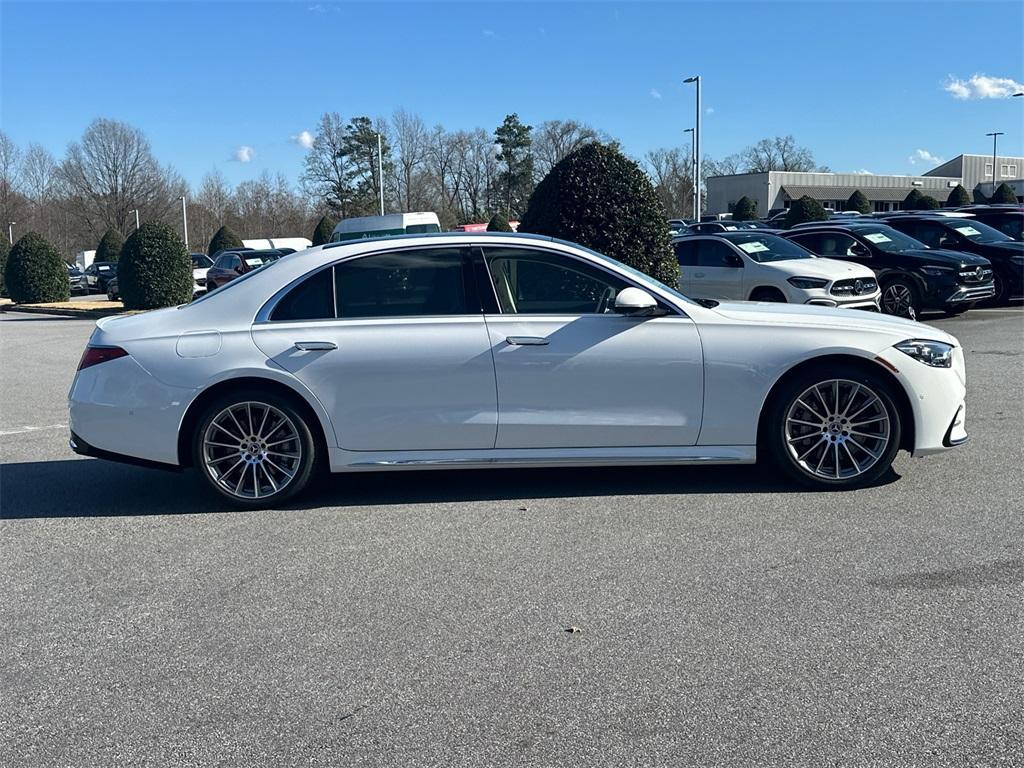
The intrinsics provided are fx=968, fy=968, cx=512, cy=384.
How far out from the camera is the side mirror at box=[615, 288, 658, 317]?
570cm

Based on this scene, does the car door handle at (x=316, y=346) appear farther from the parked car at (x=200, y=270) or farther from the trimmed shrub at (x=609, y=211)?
the parked car at (x=200, y=270)

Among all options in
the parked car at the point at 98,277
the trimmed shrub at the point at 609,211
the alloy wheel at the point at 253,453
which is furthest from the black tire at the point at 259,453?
the parked car at the point at 98,277

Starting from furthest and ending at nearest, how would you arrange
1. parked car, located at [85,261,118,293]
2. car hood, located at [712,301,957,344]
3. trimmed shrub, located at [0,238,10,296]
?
trimmed shrub, located at [0,238,10,296] < parked car, located at [85,261,118,293] < car hood, located at [712,301,957,344]

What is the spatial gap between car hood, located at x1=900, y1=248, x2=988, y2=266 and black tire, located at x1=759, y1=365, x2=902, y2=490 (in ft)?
36.4

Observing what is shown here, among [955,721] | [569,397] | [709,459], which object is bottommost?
[955,721]

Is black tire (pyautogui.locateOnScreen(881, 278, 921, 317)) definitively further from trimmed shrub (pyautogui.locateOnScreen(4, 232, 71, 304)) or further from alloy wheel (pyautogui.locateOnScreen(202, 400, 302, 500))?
trimmed shrub (pyautogui.locateOnScreen(4, 232, 71, 304))

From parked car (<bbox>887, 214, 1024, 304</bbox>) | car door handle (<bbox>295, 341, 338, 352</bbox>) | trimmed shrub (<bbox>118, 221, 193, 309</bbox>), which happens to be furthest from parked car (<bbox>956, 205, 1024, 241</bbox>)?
trimmed shrub (<bbox>118, 221, 193, 309</bbox>)

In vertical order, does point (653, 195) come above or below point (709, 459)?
above

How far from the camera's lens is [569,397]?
5762mm

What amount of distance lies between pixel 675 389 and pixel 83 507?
3782 millimetres

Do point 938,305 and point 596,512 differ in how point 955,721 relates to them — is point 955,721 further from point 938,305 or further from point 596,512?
point 938,305

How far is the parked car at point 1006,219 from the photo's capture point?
2039 centimetres

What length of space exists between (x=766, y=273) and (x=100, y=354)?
1045 cm

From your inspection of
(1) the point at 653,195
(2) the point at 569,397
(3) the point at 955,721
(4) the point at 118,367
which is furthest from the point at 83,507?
(1) the point at 653,195
